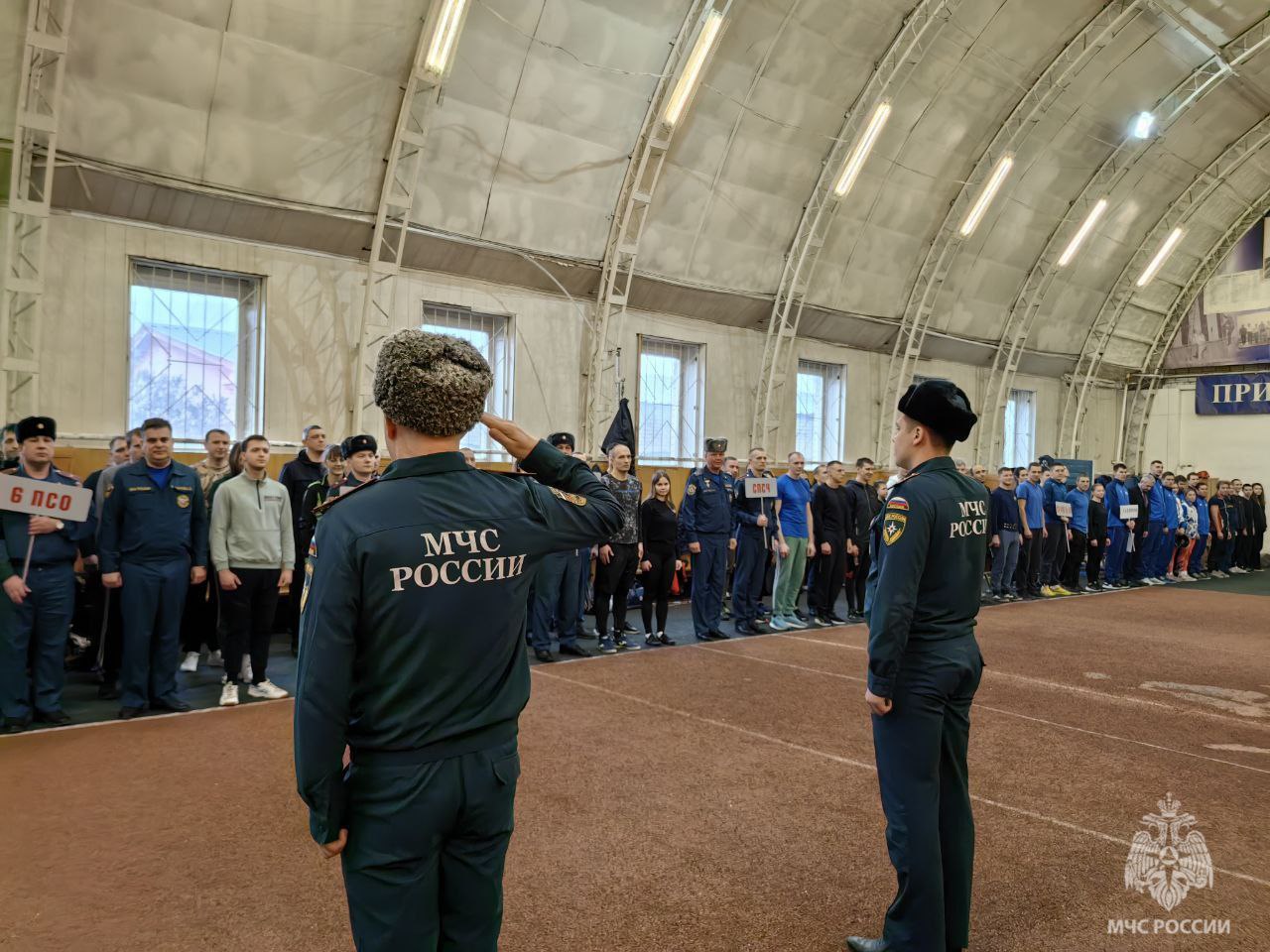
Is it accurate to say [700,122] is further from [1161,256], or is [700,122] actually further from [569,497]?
[1161,256]

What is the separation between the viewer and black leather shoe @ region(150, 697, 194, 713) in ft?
16.4

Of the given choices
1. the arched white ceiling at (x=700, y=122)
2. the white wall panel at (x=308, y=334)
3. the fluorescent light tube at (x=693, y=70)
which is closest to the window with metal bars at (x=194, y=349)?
the white wall panel at (x=308, y=334)

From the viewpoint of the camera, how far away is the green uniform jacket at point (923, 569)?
2.29 m

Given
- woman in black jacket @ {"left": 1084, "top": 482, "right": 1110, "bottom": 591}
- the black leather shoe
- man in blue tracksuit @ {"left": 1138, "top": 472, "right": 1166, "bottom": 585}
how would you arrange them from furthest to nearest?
man in blue tracksuit @ {"left": 1138, "top": 472, "right": 1166, "bottom": 585} → woman in black jacket @ {"left": 1084, "top": 482, "right": 1110, "bottom": 591} → the black leather shoe

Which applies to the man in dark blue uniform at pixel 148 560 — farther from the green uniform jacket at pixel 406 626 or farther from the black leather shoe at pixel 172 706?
the green uniform jacket at pixel 406 626

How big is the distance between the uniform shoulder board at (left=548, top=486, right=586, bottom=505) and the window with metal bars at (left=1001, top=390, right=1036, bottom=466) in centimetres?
1874

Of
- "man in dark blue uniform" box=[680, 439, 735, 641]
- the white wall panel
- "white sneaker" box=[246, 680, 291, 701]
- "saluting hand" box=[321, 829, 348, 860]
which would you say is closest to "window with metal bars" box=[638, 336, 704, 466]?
the white wall panel

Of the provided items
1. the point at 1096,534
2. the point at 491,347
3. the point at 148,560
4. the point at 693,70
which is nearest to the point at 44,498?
the point at 148,560

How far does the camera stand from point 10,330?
739cm

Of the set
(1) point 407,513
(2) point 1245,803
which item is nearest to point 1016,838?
(2) point 1245,803

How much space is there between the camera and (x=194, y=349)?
873cm

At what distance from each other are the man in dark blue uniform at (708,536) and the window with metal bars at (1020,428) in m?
13.2

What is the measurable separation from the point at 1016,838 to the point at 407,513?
118 inches

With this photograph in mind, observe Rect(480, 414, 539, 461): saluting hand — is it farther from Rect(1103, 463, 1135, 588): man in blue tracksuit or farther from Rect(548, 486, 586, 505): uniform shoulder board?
Rect(1103, 463, 1135, 588): man in blue tracksuit
